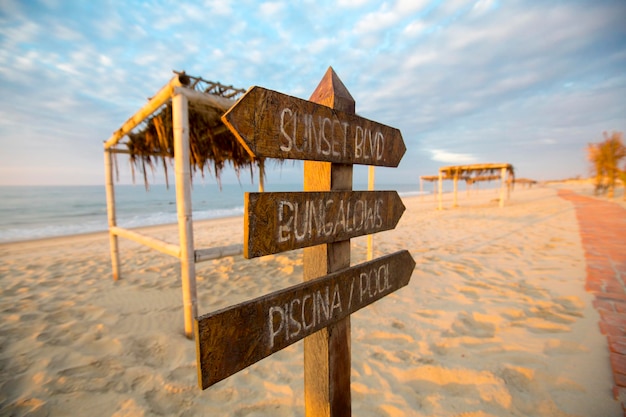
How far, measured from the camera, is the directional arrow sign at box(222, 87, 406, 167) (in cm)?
86

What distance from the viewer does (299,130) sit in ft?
3.24

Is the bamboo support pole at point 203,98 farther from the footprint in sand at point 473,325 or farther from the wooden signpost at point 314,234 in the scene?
the footprint in sand at point 473,325

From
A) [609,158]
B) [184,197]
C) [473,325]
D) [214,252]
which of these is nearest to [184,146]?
[184,197]

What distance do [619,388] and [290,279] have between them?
3.53 m

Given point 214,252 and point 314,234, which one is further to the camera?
point 214,252

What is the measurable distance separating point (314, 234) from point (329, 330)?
529mm

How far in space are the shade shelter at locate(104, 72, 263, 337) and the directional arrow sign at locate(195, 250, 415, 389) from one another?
1.84 metres

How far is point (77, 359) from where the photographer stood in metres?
2.33

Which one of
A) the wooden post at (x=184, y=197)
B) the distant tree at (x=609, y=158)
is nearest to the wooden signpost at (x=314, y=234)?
the wooden post at (x=184, y=197)

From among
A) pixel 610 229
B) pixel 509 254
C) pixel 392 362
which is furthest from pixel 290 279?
pixel 610 229

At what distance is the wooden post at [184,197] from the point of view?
8.44 ft

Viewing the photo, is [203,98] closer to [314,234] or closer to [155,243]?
[155,243]

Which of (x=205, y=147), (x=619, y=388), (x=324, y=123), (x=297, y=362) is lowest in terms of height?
(x=297, y=362)

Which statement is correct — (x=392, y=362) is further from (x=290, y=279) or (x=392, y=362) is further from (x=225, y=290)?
(x=225, y=290)
